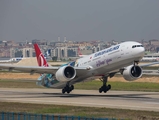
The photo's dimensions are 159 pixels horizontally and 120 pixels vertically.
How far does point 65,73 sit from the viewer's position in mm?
54875

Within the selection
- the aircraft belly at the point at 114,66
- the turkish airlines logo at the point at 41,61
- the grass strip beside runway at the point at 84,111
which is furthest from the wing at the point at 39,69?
the grass strip beside runway at the point at 84,111

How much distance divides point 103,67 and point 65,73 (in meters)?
4.39

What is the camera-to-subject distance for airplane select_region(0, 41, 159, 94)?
52.2 metres

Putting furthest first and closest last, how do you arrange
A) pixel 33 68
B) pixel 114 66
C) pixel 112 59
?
pixel 33 68
pixel 114 66
pixel 112 59

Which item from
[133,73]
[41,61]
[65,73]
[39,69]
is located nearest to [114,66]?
[133,73]

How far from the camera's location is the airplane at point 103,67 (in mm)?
52188

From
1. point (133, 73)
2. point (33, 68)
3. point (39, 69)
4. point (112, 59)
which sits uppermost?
point (112, 59)

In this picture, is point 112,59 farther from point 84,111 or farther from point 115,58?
point 84,111

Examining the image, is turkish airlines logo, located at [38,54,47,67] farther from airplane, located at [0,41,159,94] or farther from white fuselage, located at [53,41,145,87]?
white fuselage, located at [53,41,145,87]

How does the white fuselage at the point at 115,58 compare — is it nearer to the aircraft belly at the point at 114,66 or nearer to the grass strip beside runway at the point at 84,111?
the aircraft belly at the point at 114,66

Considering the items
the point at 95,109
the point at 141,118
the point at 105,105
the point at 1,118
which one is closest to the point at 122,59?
the point at 105,105

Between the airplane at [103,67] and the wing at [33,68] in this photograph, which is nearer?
the airplane at [103,67]

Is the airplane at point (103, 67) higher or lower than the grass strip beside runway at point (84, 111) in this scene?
higher

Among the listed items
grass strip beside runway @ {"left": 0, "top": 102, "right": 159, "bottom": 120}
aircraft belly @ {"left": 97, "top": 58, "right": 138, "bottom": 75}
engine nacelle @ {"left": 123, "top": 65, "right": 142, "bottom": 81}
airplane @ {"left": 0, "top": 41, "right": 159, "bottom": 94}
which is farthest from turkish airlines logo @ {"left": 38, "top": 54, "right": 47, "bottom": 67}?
grass strip beside runway @ {"left": 0, "top": 102, "right": 159, "bottom": 120}
